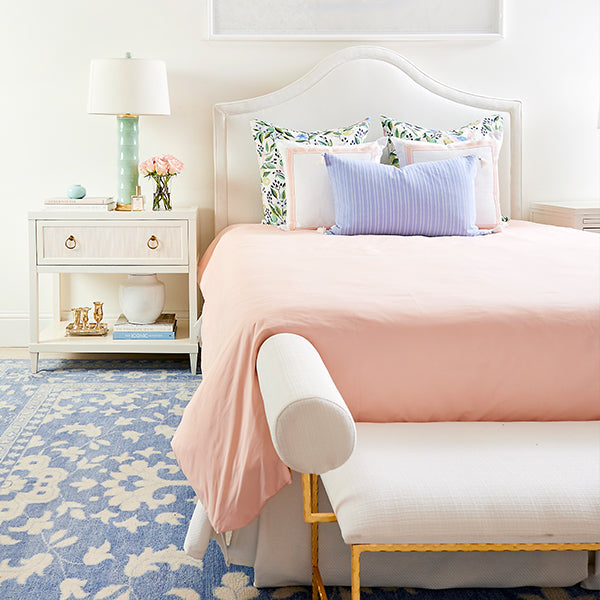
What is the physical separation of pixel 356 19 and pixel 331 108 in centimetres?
46

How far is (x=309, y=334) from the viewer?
1463 mm

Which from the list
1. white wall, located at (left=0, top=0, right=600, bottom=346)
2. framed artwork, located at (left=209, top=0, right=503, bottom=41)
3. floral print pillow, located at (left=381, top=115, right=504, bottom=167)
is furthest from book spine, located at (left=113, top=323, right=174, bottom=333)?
framed artwork, located at (left=209, top=0, right=503, bottom=41)

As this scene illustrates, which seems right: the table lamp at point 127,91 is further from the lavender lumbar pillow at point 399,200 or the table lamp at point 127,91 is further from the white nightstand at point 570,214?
the white nightstand at point 570,214

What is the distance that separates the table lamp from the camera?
3109 mm

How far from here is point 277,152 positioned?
3.23 m

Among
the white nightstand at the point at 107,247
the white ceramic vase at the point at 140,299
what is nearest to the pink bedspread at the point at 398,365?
the white nightstand at the point at 107,247

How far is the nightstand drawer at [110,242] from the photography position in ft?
10.2

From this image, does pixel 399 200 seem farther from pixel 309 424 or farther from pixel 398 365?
pixel 309 424

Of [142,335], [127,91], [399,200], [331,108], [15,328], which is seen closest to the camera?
[399,200]

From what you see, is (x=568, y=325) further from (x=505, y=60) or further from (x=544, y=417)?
(x=505, y=60)

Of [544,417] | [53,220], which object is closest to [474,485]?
[544,417]

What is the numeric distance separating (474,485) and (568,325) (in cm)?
51

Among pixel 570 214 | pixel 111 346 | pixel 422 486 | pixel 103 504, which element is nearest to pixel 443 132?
pixel 570 214

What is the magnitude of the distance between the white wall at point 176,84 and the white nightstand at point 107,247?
46cm
